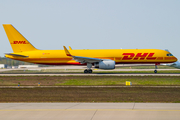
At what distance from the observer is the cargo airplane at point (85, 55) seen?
147 feet

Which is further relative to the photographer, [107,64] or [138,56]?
[138,56]

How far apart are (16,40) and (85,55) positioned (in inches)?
543

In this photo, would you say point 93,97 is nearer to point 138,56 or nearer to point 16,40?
point 138,56

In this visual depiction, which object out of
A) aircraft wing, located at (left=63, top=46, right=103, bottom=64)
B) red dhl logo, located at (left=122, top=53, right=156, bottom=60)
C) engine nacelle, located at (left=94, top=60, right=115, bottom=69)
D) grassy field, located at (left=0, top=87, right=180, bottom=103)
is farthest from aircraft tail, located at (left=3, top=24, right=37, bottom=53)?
grassy field, located at (left=0, top=87, right=180, bottom=103)

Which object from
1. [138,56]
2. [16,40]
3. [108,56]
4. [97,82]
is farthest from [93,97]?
[16,40]

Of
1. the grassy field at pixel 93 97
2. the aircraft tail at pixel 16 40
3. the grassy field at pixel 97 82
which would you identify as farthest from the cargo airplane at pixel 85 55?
the grassy field at pixel 93 97

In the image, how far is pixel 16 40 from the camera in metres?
48.4

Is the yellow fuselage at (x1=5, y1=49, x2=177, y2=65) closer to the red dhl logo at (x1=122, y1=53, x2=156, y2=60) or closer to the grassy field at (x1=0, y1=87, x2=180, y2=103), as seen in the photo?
the red dhl logo at (x1=122, y1=53, x2=156, y2=60)

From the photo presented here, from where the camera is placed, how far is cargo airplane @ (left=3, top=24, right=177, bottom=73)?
44.9 meters
